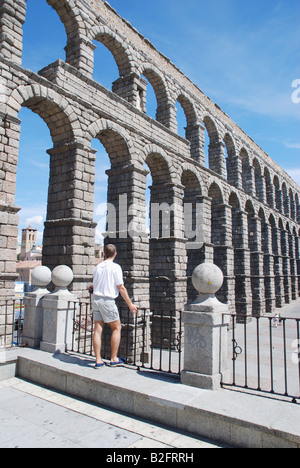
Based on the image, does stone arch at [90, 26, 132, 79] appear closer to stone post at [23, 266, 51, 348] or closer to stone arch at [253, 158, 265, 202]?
stone post at [23, 266, 51, 348]

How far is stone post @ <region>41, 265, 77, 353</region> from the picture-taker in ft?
20.5

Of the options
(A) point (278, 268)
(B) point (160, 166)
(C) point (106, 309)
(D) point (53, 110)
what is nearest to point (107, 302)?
(C) point (106, 309)

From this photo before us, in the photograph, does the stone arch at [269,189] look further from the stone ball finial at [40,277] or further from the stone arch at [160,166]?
the stone ball finial at [40,277]

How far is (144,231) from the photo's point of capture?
12156 mm

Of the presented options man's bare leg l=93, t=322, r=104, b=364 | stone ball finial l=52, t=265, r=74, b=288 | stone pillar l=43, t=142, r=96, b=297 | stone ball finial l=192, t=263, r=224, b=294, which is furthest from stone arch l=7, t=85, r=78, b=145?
stone ball finial l=192, t=263, r=224, b=294

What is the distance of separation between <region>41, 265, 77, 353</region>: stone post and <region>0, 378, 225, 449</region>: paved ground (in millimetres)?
1505

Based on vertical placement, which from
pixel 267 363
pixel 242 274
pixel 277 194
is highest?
pixel 277 194

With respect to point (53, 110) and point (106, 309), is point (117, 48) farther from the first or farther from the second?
point (106, 309)

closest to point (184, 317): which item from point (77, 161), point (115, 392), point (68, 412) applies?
point (115, 392)

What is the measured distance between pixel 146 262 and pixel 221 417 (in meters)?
8.81

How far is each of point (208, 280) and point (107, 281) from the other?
5.37 feet

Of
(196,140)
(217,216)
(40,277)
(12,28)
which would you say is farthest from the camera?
(217,216)

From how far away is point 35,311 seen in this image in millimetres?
6680

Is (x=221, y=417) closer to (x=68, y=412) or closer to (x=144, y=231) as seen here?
(x=68, y=412)
